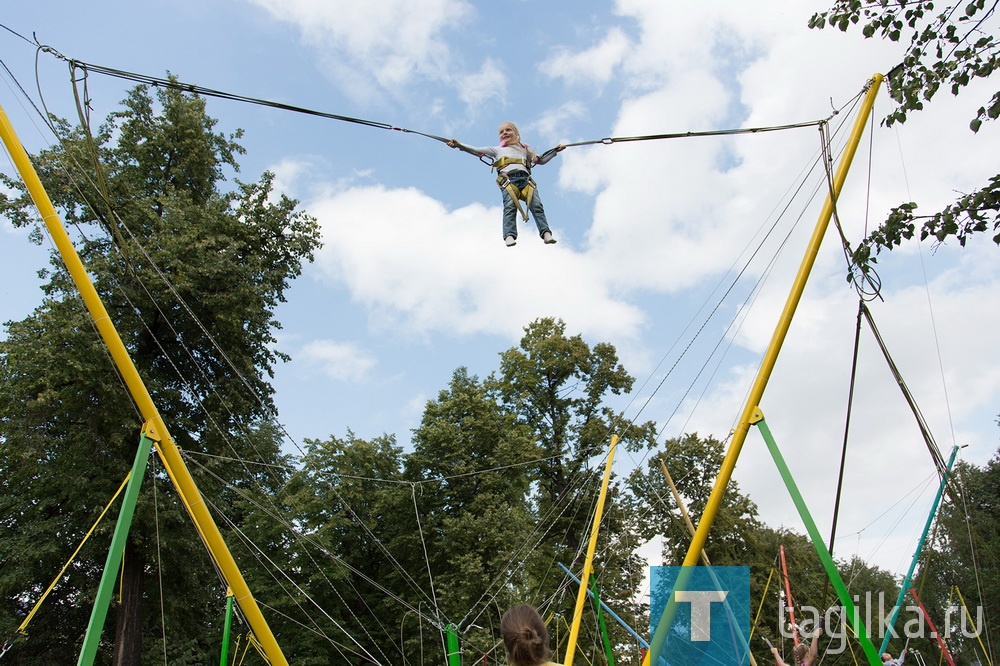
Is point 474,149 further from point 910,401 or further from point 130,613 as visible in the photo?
point 130,613

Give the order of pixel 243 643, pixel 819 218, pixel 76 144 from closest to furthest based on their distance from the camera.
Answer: pixel 819 218, pixel 76 144, pixel 243 643

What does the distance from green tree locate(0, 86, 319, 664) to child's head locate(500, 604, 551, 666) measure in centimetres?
1070

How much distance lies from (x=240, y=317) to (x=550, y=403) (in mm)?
10392

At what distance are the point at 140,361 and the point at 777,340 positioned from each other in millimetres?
14560

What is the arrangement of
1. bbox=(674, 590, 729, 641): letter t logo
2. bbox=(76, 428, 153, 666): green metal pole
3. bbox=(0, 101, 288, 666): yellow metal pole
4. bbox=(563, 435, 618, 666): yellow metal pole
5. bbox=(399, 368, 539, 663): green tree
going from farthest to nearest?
1. bbox=(674, 590, 729, 641): letter t logo
2. bbox=(399, 368, 539, 663): green tree
3. bbox=(563, 435, 618, 666): yellow metal pole
4. bbox=(0, 101, 288, 666): yellow metal pole
5. bbox=(76, 428, 153, 666): green metal pole

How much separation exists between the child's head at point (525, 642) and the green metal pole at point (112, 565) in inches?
148

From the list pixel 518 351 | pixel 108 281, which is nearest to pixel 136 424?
pixel 108 281

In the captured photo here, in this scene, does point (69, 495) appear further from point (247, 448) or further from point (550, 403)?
point (550, 403)

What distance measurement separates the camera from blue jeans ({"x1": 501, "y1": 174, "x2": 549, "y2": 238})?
25.5ft

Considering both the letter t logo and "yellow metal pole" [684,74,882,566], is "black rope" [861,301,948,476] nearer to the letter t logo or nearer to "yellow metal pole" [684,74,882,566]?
"yellow metal pole" [684,74,882,566]

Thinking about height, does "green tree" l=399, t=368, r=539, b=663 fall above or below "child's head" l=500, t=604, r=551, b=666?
above

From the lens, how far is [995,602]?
28.9m

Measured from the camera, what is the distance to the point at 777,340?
7.07 metres

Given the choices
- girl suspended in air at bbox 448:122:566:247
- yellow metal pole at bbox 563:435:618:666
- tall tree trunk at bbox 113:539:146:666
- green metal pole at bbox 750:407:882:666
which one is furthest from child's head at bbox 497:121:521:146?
tall tree trunk at bbox 113:539:146:666
